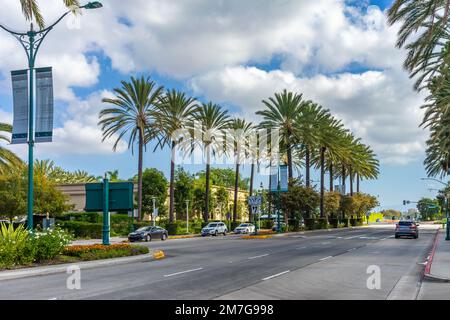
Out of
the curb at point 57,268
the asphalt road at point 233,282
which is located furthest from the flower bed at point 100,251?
the asphalt road at point 233,282

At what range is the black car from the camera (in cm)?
4612

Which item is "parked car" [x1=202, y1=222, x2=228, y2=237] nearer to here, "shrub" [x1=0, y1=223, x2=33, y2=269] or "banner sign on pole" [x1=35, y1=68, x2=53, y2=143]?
"banner sign on pole" [x1=35, y1=68, x2=53, y2=143]

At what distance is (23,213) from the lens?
62031 mm

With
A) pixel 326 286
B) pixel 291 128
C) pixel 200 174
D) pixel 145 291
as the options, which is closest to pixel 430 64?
pixel 326 286

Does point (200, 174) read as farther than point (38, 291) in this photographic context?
Yes

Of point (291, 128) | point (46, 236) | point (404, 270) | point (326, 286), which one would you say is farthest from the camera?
point (291, 128)

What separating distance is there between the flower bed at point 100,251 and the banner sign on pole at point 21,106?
5.03m

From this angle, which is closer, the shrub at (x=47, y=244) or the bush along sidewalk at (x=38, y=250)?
the bush along sidewalk at (x=38, y=250)

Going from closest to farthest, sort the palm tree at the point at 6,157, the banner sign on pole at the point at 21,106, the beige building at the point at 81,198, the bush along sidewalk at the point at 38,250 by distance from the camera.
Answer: the bush along sidewalk at the point at 38,250 < the banner sign on pole at the point at 21,106 < the palm tree at the point at 6,157 < the beige building at the point at 81,198

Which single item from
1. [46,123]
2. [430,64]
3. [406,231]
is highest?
[430,64]

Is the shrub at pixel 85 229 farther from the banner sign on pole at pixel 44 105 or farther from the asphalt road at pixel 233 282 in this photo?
the banner sign on pole at pixel 44 105

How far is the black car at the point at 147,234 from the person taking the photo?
4612 centimetres
